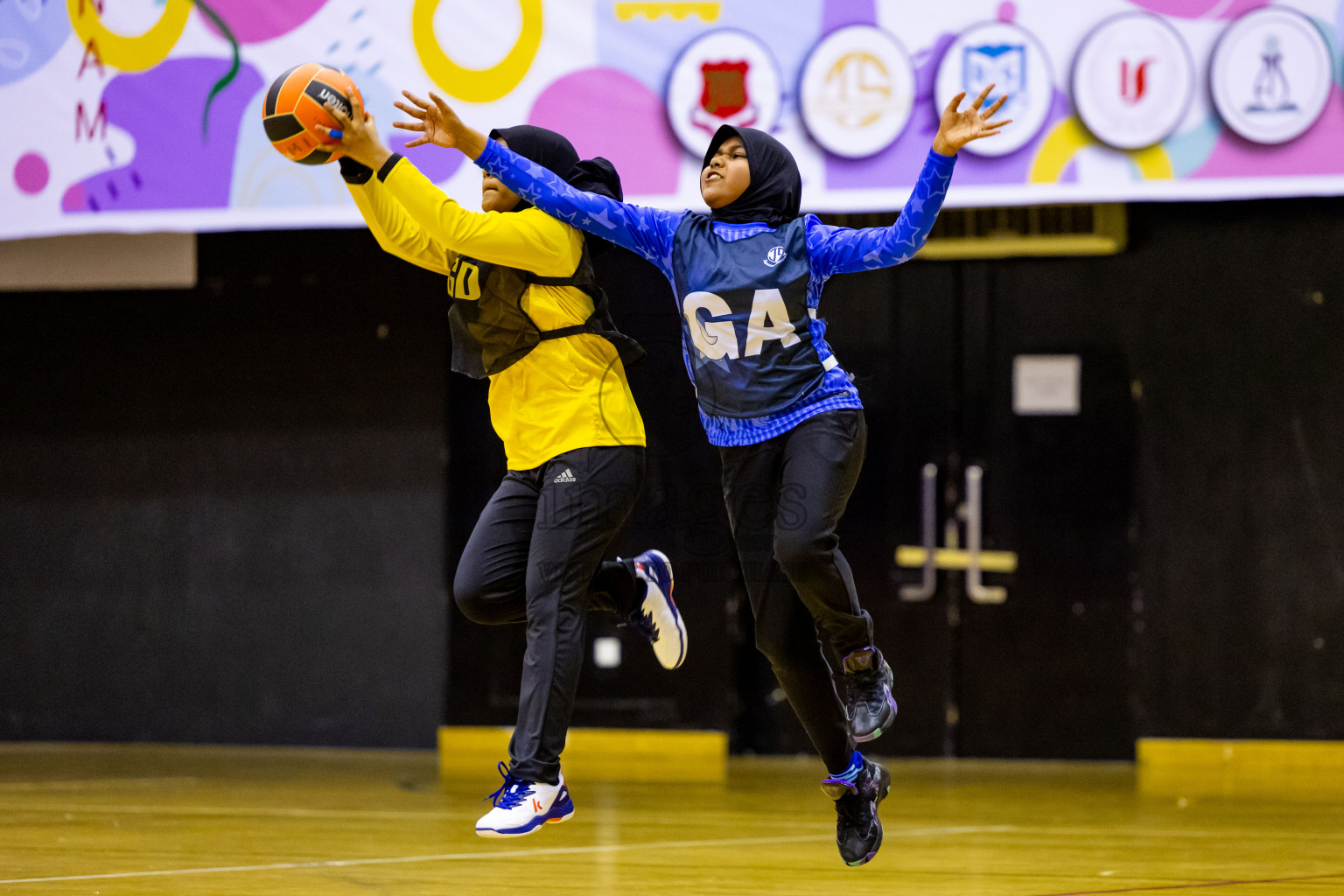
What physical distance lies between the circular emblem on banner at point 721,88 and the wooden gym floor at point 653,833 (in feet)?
7.07

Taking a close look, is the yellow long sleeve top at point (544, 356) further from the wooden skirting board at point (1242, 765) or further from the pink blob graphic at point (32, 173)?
the wooden skirting board at point (1242, 765)

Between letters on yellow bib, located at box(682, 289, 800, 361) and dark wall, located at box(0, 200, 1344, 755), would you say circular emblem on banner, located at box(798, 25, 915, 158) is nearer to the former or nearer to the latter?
dark wall, located at box(0, 200, 1344, 755)

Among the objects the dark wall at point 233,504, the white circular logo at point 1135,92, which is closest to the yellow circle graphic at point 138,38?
the dark wall at point 233,504


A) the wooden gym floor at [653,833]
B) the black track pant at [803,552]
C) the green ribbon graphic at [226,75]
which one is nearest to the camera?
the black track pant at [803,552]

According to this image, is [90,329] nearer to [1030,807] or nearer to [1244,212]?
[1030,807]

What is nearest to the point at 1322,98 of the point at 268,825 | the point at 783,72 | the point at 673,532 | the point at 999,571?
the point at 783,72

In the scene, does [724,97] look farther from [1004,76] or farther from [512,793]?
[512,793]

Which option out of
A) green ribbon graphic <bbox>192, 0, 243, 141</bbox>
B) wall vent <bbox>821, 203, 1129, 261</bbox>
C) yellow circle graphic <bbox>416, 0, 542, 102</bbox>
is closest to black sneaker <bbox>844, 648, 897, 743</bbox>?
yellow circle graphic <bbox>416, 0, 542, 102</bbox>

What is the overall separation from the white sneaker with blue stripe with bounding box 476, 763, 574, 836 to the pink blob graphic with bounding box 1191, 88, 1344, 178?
2825mm

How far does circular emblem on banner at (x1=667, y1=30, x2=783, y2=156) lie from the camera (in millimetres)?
4320

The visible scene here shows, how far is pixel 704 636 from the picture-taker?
5.18m

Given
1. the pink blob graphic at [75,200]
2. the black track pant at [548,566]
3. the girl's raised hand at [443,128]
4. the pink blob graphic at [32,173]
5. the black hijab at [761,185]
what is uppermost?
the pink blob graphic at [32,173]

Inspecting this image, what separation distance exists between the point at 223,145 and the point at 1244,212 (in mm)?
→ 3693

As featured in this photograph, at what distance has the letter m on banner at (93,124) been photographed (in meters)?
4.55
